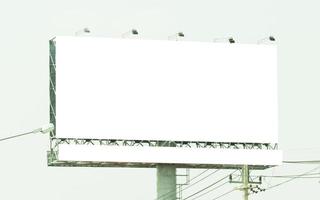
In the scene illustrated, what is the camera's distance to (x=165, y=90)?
320 ft

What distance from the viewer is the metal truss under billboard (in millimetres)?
95875

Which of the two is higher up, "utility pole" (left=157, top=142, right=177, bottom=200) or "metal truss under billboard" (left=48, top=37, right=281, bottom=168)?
"metal truss under billboard" (left=48, top=37, right=281, bottom=168)

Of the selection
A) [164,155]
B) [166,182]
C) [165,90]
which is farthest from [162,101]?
[166,182]

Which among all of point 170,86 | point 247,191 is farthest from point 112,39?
point 247,191

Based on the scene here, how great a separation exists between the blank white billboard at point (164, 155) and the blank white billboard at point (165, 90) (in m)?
0.72

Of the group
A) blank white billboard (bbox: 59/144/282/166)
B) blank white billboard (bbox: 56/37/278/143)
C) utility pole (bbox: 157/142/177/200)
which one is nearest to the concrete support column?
utility pole (bbox: 157/142/177/200)

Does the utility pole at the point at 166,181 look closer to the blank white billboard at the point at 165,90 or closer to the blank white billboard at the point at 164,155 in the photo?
A: the blank white billboard at the point at 164,155

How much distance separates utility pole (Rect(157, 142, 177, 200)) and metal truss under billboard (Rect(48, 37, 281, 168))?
72 cm

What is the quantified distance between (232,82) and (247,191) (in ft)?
138

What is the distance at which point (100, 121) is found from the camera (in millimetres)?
96312

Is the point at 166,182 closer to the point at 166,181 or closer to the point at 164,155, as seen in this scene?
the point at 166,181

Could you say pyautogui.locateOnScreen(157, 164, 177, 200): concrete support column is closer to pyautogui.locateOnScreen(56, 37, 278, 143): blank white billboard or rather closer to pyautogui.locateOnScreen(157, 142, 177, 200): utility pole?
pyautogui.locateOnScreen(157, 142, 177, 200): utility pole

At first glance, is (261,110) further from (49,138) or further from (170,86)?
(49,138)

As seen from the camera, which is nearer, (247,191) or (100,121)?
(247,191)
